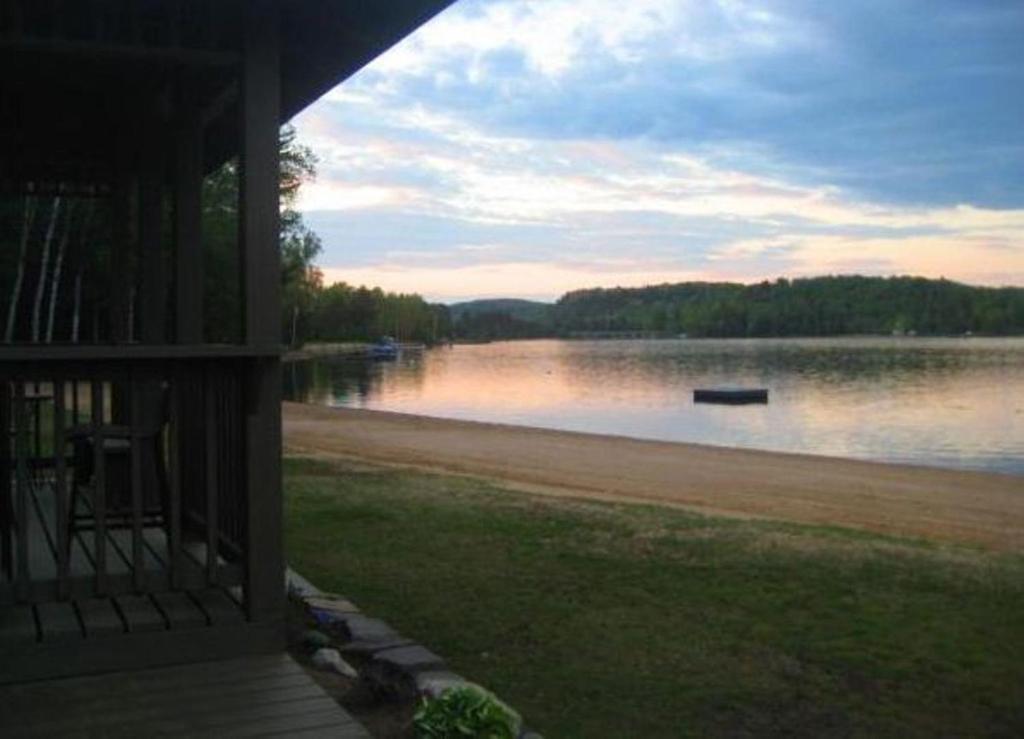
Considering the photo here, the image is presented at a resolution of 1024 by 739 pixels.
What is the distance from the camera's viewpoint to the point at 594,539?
7328 mm

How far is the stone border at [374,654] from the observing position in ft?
12.2

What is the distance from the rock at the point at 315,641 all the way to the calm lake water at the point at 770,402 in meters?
18.9

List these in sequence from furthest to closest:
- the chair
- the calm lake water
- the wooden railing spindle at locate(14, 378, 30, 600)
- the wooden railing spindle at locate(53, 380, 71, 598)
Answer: the calm lake water, the chair, the wooden railing spindle at locate(53, 380, 71, 598), the wooden railing spindle at locate(14, 378, 30, 600)

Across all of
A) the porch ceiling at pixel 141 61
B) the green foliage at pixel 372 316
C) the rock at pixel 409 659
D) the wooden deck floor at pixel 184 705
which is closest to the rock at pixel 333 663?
the rock at pixel 409 659

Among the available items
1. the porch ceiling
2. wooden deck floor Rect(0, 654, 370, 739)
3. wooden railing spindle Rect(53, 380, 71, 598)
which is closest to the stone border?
wooden deck floor Rect(0, 654, 370, 739)

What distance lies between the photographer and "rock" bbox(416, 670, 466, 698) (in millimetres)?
3633

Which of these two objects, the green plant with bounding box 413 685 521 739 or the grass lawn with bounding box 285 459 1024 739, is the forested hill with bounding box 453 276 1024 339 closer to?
the grass lawn with bounding box 285 459 1024 739

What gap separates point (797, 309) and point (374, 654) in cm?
13640

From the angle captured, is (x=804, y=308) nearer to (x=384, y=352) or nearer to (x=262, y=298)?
(x=384, y=352)

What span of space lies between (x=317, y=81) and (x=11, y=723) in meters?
2.87

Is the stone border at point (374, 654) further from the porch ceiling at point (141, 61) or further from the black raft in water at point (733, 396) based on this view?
the black raft in water at point (733, 396)

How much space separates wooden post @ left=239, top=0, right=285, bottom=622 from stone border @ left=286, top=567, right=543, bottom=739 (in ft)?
1.22

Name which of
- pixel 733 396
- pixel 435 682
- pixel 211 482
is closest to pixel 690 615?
pixel 435 682

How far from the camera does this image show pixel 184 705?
134 inches
